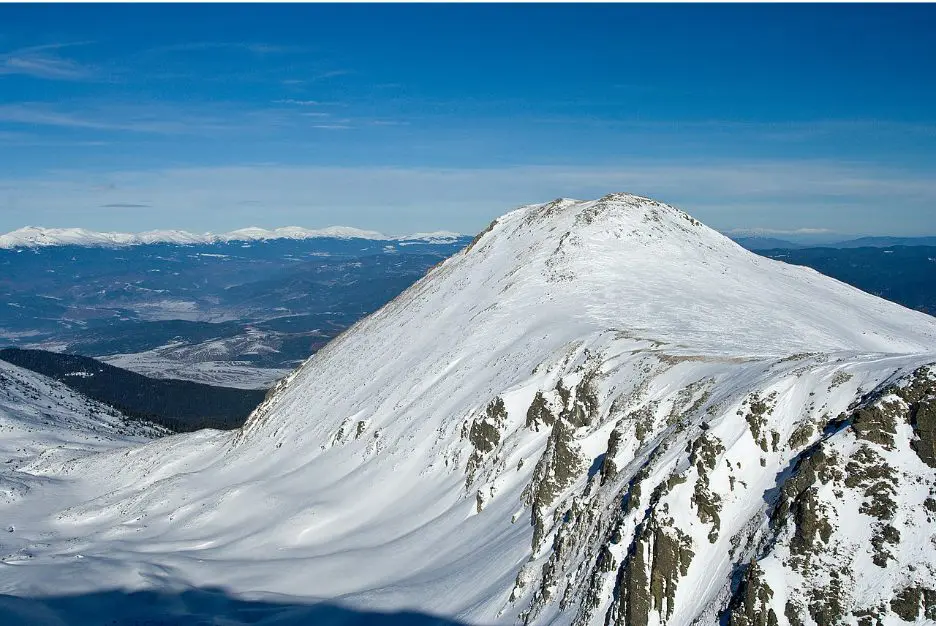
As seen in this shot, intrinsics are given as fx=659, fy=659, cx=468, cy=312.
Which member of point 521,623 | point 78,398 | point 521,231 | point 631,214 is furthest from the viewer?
point 78,398

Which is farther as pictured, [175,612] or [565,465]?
[175,612]

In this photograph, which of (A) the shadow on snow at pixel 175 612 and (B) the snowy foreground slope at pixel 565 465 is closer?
(B) the snowy foreground slope at pixel 565 465

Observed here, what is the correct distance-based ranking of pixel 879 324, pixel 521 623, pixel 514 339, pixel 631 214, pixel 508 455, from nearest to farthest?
pixel 521 623, pixel 508 455, pixel 514 339, pixel 879 324, pixel 631 214

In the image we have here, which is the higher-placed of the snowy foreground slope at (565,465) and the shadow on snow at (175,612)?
the snowy foreground slope at (565,465)

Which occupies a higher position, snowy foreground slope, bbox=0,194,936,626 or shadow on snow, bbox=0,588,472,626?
snowy foreground slope, bbox=0,194,936,626

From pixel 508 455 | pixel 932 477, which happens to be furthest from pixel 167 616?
pixel 932 477

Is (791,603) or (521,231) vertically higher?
(521,231)

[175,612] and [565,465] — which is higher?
[565,465]

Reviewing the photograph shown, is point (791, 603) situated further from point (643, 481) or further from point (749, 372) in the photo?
point (749, 372)
